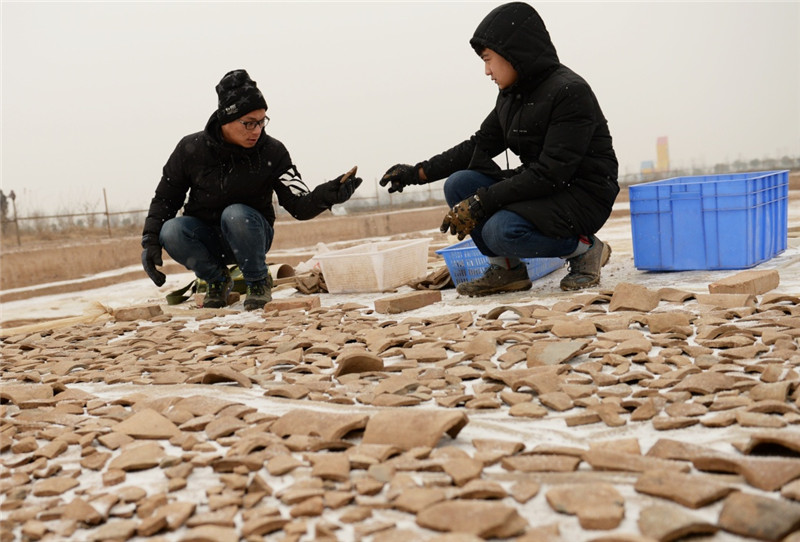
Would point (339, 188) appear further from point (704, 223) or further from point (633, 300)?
point (704, 223)

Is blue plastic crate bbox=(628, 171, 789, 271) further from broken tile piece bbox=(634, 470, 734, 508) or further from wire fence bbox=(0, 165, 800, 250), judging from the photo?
wire fence bbox=(0, 165, 800, 250)

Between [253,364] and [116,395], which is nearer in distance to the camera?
[116,395]

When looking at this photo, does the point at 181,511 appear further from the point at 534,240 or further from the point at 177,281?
the point at 177,281

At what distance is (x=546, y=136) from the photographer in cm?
322

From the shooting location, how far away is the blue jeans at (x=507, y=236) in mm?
3340

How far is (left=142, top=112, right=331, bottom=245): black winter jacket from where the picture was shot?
150 inches

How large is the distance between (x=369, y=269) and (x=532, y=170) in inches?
46.0

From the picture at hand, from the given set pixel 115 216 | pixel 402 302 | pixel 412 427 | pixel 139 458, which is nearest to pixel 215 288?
pixel 402 302

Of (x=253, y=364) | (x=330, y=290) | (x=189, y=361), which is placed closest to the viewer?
(x=253, y=364)

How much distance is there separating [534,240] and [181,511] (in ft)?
7.57

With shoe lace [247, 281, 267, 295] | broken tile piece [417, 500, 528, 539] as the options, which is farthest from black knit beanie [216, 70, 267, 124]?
broken tile piece [417, 500, 528, 539]

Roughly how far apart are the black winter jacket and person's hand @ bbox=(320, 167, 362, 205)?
0.10 feet

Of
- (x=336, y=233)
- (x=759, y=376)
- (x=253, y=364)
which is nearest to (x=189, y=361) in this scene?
(x=253, y=364)

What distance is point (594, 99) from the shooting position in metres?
3.23
